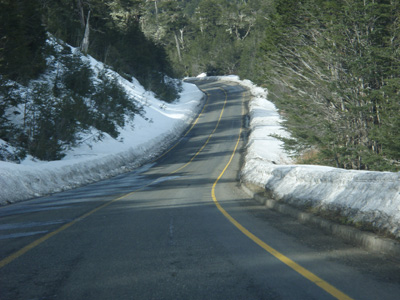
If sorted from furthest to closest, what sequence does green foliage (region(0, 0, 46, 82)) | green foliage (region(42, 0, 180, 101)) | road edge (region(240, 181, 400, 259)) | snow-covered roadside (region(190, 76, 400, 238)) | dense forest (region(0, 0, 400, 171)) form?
green foliage (region(42, 0, 180, 101)), green foliage (region(0, 0, 46, 82)), dense forest (region(0, 0, 400, 171)), snow-covered roadside (region(190, 76, 400, 238)), road edge (region(240, 181, 400, 259))

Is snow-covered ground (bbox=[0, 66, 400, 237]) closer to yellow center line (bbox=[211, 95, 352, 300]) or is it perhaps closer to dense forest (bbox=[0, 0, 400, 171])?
yellow center line (bbox=[211, 95, 352, 300])

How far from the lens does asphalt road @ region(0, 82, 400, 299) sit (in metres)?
4.23

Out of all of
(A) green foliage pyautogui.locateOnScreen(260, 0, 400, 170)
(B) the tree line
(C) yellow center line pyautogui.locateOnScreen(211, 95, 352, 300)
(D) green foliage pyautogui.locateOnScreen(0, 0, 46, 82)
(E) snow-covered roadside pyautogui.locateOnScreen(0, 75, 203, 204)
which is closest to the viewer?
(C) yellow center line pyautogui.locateOnScreen(211, 95, 352, 300)

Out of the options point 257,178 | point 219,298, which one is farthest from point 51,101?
point 219,298

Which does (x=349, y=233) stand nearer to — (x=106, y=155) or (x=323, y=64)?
(x=323, y=64)

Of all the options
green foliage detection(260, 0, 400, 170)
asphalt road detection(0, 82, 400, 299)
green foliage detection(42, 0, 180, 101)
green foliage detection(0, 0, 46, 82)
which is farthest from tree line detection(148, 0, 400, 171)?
green foliage detection(42, 0, 180, 101)

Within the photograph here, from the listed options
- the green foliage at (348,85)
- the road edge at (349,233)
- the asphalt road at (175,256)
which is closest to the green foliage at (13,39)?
the asphalt road at (175,256)

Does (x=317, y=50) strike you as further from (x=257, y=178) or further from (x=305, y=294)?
(x=305, y=294)

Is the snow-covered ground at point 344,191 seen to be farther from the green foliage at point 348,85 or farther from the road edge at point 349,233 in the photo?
the green foliage at point 348,85

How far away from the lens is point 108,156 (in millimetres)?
25000

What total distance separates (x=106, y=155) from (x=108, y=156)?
0.19m

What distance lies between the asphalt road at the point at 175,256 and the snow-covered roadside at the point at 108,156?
3137 mm

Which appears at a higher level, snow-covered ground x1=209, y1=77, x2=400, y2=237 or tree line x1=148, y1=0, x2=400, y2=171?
tree line x1=148, y1=0, x2=400, y2=171

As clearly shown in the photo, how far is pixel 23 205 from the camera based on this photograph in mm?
11781
